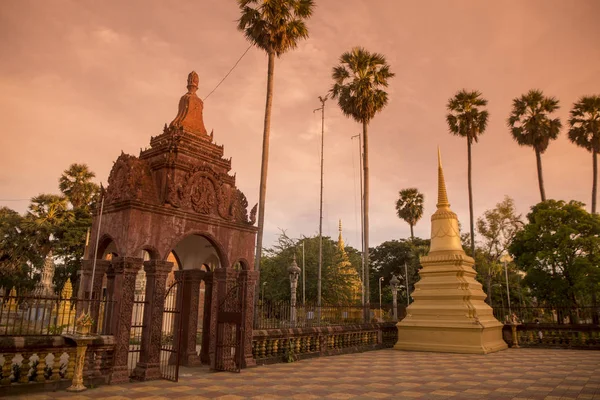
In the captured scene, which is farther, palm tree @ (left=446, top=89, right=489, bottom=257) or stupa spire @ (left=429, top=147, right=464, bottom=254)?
palm tree @ (left=446, top=89, right=489, bottom=257)

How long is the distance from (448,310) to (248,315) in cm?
989

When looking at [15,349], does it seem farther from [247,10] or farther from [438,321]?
[247,10]

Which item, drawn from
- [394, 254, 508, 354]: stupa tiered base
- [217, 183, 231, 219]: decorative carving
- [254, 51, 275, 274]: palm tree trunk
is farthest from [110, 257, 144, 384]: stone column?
[394, 254, 508, 354]: stupa tiered base

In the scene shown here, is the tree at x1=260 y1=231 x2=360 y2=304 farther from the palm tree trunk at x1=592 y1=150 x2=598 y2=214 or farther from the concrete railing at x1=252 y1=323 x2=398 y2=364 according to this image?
the palm tree trunk at x1=592 y1=150 x2=598 y2=214

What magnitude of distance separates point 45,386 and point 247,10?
1681cm

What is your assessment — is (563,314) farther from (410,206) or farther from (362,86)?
(410,206)

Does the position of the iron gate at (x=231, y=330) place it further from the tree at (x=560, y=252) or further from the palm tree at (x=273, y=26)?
the tree at (x=560, y=252)

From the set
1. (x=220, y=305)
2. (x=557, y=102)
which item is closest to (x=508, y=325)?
(x=220, y=305)

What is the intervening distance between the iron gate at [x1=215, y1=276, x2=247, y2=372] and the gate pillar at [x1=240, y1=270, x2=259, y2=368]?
0.15m

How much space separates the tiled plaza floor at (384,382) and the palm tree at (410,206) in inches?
1618

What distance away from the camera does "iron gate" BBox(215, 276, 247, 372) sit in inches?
424

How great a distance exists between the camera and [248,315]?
455 inches

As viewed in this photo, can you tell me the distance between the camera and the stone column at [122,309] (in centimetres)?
895

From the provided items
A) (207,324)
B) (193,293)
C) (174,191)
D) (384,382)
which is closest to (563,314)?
(384,382)
